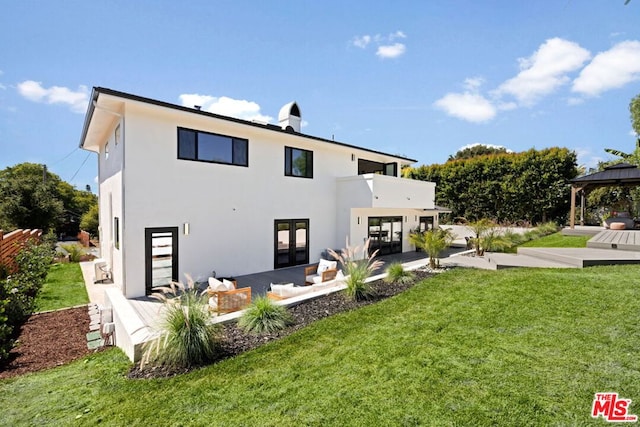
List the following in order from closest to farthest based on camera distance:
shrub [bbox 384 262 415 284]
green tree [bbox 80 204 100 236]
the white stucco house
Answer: the white stucco house, shrub [bbox 384 262 415 284], green tree [bbox 80 204 100 236]

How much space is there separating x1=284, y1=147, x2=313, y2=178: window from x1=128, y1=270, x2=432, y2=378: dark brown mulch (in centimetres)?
681

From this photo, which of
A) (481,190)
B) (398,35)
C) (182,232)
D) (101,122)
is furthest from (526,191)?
(101,122)

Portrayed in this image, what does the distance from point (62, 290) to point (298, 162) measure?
10520 millimetres

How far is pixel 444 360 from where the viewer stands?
452 cm

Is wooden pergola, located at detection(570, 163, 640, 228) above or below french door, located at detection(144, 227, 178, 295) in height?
above

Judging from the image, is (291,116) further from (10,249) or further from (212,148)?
(10,249)

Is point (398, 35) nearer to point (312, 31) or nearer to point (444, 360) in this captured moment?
point (312, 31)

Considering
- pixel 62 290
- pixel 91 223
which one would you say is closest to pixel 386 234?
pixel 62 290

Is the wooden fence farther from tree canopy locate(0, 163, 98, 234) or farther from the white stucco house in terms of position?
tree canopy locate(0, 163, 98, 234)

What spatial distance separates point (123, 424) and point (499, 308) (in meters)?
7.10

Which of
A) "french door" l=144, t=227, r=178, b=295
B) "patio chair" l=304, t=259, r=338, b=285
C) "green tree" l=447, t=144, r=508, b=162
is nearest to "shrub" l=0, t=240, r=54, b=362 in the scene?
"french door" l=144, t=227, r=178, b=295

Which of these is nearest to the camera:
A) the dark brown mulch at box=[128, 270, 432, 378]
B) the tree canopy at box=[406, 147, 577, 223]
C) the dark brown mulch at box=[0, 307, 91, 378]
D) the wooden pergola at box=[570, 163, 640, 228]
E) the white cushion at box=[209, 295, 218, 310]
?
the dark brown mulch at box=[128, 270, 432, 378]

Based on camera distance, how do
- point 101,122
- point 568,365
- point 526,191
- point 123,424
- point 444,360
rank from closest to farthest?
1. point 123,424
2. point 568,365
3. point 444,360
4. point 101,122
5. point 526,191

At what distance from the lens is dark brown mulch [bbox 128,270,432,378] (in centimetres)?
489
